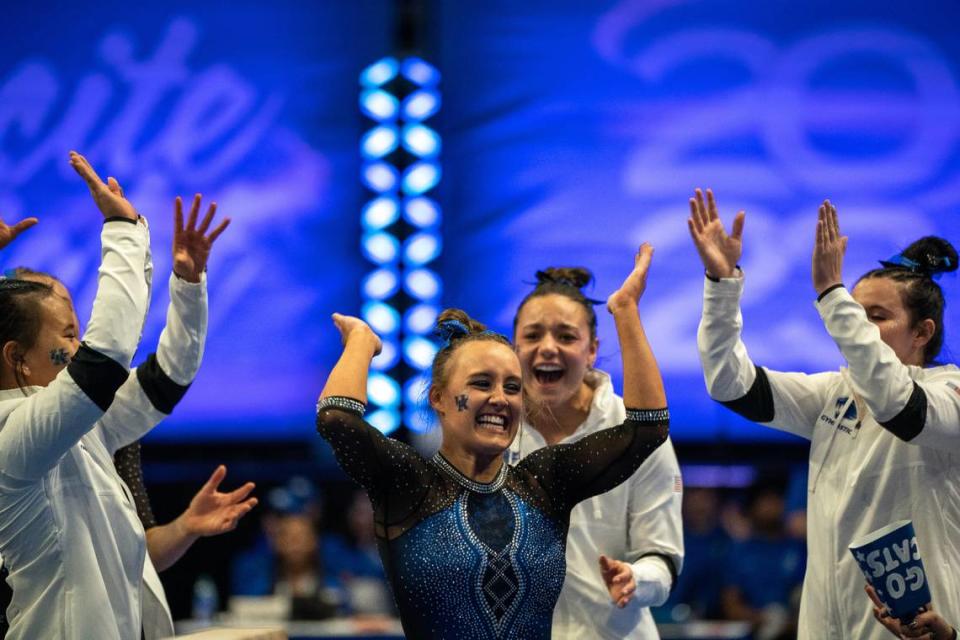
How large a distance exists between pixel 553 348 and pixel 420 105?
4437 mm

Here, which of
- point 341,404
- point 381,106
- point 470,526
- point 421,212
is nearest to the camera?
point 341,404

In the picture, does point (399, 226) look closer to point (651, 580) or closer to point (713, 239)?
point (713, 239)

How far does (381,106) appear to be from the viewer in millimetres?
8023

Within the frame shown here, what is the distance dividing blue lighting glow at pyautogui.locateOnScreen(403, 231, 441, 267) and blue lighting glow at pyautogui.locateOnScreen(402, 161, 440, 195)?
0.95ft

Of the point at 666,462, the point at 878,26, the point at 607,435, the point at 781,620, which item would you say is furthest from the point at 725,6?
the point at 607,435

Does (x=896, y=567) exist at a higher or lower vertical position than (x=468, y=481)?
lower

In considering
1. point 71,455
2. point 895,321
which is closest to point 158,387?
point 71,455

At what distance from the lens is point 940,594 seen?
3363mm

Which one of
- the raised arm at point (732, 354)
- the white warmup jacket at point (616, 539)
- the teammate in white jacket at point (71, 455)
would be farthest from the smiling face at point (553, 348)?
the teammate in white jacket at point (71, 455)

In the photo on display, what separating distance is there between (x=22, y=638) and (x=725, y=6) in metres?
6.50

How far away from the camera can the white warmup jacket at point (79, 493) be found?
281 centimetres

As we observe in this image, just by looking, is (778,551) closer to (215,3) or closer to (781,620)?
(781,620)

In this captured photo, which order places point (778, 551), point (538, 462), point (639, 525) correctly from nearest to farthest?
1. point (538, 462)
2. point (639, 525)
3. point (778, 551)

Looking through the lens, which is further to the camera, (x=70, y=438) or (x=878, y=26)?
(x=878, y=26)
